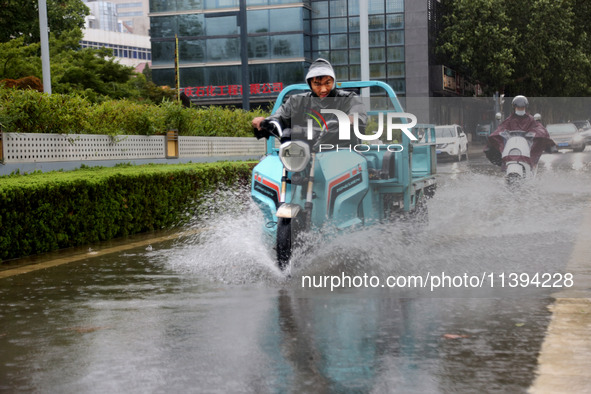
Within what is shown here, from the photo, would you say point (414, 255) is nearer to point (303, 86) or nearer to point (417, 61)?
point (303, 86)

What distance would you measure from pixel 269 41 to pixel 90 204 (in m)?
47.5

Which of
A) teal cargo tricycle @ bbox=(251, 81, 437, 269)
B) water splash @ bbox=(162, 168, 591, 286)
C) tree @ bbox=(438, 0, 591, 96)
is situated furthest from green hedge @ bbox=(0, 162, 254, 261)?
tree @ bbox=(438, 0, 591, 96)

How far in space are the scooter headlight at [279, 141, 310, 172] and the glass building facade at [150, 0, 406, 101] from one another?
49.6 metres

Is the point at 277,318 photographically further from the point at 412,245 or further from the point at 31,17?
the point at 31,17

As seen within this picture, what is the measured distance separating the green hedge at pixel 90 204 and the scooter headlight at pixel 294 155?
10.1 feet

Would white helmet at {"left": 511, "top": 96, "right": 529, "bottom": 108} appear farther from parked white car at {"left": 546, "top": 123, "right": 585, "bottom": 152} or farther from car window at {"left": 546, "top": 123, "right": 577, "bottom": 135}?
car window at {"left": 546, "top": 123, "right": 577, "bottom": 135}

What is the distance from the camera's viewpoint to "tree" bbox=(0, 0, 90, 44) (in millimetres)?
30422

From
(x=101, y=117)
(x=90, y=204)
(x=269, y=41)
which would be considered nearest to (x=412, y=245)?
(x=90, y=204)

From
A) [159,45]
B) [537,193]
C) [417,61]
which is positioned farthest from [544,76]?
[537,193]

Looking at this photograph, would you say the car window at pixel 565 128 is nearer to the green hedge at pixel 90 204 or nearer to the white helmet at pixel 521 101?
the white helmet at pixel 521 101

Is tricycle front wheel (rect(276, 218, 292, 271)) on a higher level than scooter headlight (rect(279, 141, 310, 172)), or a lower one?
lower

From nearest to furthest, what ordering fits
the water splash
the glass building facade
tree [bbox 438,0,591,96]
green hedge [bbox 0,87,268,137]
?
the water splash → green hedge [bbox 0,87,268,137] → tree [bbox 438,0,591,96] → the glass building facade

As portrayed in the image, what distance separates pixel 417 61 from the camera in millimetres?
56844

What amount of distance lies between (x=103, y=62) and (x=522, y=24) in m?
26.3
